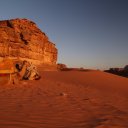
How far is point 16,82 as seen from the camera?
12.5 m

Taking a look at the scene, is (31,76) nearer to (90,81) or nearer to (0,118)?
(90,81)

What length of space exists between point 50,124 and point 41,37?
40.9 m

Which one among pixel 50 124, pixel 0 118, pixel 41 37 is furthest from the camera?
pixel 41 37

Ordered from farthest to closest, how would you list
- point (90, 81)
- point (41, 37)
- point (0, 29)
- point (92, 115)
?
point (41, 37) → point (0, 29) → point (90, 81) → point (92, 115)

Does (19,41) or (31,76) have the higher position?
(19,41)

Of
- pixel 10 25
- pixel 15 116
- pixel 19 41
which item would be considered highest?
pixel 10 25

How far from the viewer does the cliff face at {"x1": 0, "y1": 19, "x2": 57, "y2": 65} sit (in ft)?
116

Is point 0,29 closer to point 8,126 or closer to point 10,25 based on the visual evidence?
point 10,25

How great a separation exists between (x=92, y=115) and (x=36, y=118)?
1.32 metres

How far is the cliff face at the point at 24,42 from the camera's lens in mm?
35378

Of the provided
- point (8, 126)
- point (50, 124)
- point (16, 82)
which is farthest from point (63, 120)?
point (16, 82)

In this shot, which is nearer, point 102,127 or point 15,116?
→ point 102,127

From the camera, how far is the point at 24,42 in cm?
3934

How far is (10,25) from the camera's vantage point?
123 feet
